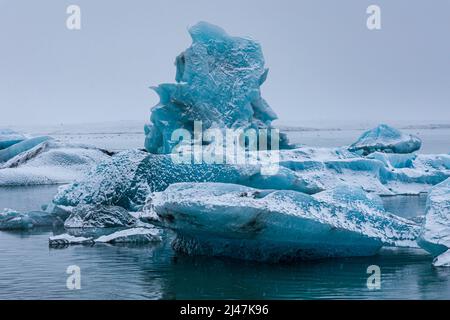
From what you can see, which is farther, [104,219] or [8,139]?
[8,139]

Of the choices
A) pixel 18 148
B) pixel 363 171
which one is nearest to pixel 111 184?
pixel 363 171

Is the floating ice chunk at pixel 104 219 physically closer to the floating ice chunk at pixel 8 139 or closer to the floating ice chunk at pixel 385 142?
the floating ice chunk at pixel 385 142

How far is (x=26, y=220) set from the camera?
13.3 metres

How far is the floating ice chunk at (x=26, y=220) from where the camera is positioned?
43.5ft

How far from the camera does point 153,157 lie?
45.9 ft

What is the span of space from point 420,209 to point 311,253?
20.5 feet

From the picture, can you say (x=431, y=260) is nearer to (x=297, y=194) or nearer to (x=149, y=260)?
(x=297, y=194)

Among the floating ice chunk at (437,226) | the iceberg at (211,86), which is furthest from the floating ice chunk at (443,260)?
the iceberg at (211,86)

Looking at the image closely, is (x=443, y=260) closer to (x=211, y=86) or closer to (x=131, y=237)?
(x=131, y=237)

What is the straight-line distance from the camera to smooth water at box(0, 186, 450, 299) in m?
8.04

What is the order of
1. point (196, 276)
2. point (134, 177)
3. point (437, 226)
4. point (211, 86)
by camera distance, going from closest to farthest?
point (196, 276)
point (437, 226)
point (134, 177)
point (211, 86)

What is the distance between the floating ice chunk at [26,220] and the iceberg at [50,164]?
969cm

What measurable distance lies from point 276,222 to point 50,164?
17121 millimetres

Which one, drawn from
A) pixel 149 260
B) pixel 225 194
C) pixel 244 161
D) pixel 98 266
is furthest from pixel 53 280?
pixel 244 161
